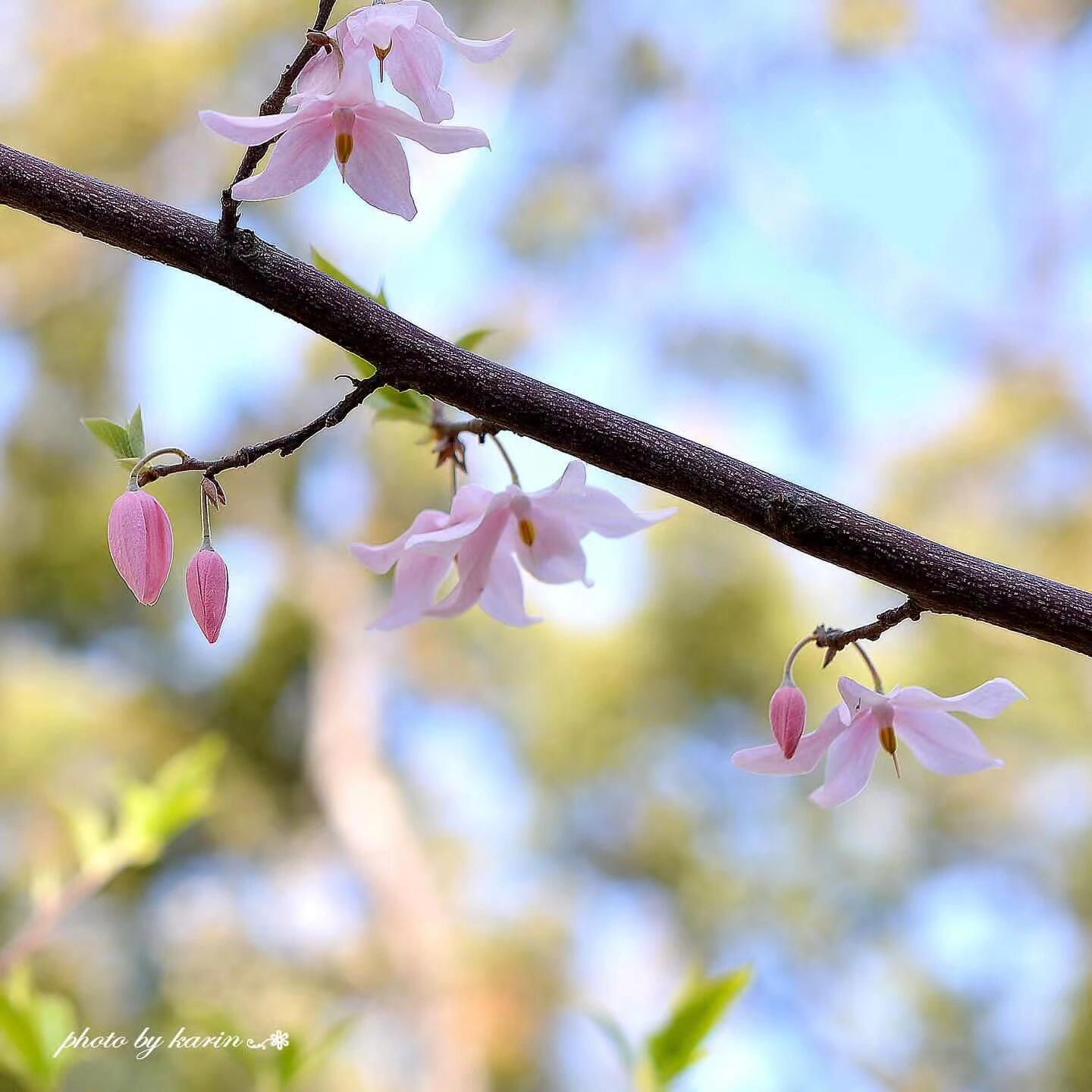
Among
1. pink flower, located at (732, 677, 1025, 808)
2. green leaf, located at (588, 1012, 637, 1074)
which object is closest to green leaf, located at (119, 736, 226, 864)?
green leaf, located at (588, 1012, 637, 1074)

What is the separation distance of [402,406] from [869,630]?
338 mm

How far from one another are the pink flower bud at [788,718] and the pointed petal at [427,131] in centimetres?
28

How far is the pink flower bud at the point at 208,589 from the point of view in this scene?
49 centimetres

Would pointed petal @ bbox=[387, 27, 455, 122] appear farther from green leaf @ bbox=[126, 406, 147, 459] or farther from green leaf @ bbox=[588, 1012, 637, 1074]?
green leaf @ bbox=[588, 1012, 637, 1074]

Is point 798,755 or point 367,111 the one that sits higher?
point 367,111

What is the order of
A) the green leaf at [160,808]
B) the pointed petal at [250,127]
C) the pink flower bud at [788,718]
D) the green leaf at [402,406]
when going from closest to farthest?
the pointed petal at [250,127] < the pink flower bud at [788,718] < the green leaf at [402,406] < the green leaf at [160,808]

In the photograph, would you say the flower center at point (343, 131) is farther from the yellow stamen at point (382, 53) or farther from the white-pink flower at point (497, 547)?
the white-pink flower at point (497, 547)

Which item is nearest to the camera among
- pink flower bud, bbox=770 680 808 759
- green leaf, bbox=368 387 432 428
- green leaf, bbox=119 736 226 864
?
pink flower bud, bbox=770 680 808 759

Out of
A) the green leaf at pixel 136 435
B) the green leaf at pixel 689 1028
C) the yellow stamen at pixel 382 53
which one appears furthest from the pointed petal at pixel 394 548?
the green leaf at pixel 689 1028

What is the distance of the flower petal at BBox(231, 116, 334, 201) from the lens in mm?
471

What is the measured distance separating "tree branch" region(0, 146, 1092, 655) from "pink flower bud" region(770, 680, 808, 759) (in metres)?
0.10

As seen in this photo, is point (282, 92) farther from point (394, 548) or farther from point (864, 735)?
point (864, 735)

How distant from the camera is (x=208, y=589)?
496 millimetres

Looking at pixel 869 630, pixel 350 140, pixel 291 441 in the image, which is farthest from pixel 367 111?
pixel 869 630
